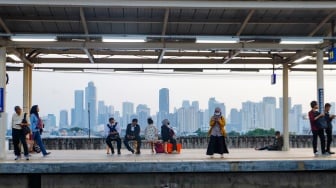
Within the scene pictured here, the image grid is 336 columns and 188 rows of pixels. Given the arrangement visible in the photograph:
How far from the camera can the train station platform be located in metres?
13.9

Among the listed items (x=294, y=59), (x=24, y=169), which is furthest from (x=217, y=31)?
(x=24, y=169)

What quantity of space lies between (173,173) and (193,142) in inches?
520

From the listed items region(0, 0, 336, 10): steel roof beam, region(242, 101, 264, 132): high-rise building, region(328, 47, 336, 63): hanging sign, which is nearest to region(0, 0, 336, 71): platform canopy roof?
region(0, 0, 336, 10): steel roof beam

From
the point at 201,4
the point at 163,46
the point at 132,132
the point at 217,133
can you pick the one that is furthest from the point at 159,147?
the point at 201,4

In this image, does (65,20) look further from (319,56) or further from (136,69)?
(319,56)

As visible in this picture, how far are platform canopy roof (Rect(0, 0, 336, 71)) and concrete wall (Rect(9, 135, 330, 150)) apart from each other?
7.12m

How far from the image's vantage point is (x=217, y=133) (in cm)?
1666

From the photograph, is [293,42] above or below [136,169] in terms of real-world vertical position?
above

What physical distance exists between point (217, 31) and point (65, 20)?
444 centimetres

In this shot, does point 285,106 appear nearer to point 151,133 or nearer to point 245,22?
point 151,133

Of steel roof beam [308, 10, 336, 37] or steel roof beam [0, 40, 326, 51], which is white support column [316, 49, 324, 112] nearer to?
steel roof beam [0, 40, 326, 51]

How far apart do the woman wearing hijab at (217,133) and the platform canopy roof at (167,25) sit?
212cm

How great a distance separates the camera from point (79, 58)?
2155 cm

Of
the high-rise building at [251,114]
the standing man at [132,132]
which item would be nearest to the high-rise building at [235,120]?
the high-rise building at [251,114]
